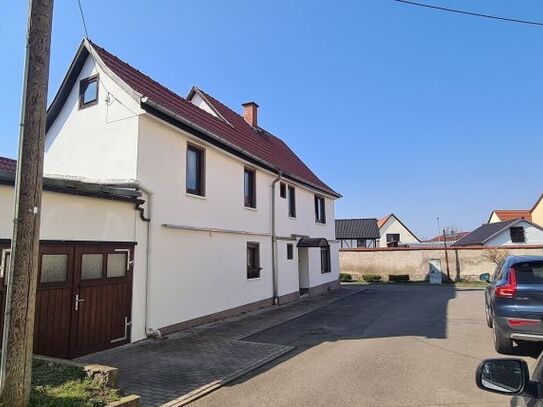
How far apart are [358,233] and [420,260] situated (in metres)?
19.2

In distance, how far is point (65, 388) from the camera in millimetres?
5113

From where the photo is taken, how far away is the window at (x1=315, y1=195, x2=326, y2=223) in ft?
75.4

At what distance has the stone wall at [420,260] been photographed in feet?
94.5

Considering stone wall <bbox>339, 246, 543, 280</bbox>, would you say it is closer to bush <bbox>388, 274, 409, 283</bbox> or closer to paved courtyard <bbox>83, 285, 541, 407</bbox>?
bush <bbox>388, 274, 409, 283</bbox>

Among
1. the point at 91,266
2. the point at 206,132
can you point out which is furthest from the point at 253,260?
the point at 91,266

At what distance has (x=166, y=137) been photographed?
11094 millimetres

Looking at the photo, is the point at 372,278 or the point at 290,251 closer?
the point at 290,251

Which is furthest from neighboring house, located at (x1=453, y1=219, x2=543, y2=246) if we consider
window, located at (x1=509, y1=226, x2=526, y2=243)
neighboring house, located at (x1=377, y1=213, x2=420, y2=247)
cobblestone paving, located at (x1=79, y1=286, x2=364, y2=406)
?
cobblestone paving, located at (x1=79, y1=286, x2=364, y2=406)

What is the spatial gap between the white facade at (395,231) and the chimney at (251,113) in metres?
41.9

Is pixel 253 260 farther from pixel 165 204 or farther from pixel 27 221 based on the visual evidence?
pixel 27 221

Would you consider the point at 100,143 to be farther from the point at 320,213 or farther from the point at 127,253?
the point at 320,213

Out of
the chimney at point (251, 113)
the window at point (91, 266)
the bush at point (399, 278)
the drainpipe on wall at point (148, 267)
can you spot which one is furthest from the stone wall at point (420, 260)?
the window at point (91, 266)

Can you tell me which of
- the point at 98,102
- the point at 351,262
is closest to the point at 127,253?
the point at 98,102

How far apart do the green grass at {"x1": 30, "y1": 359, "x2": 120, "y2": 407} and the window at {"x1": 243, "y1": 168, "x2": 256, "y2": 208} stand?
9.97m
